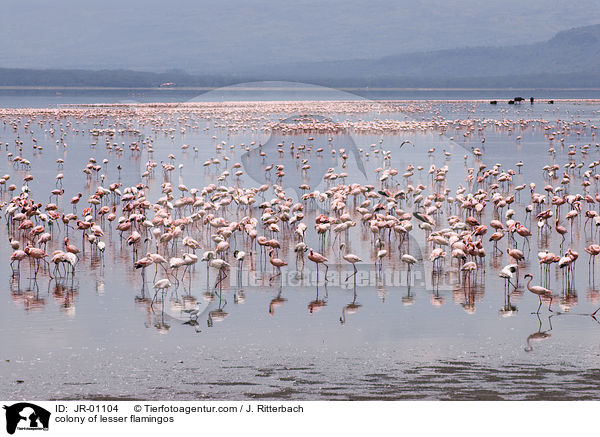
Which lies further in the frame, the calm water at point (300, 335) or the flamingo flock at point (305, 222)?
the flamingo flock at point (305, 222)

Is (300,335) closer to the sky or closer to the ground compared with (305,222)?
closer to the ground

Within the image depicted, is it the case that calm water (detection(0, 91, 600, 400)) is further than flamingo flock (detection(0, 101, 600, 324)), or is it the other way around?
flamingo flock (detection(0, 101, 600, 324))

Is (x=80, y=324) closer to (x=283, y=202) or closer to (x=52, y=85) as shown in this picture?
(x=283, y=202)

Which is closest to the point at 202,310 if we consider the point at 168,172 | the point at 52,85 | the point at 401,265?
the point at 401,265
